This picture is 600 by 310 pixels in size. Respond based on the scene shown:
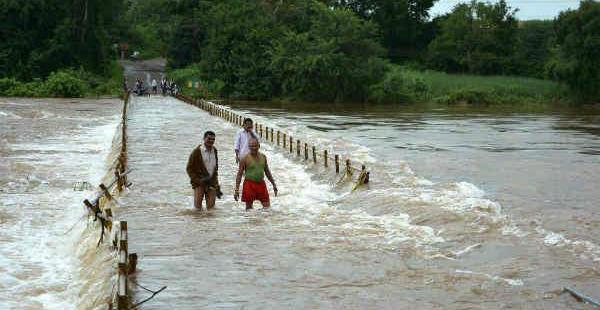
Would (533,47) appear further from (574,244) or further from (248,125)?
(574,244)

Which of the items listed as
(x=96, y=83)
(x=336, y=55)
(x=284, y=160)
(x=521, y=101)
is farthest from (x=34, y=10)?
(x=284, y=160)

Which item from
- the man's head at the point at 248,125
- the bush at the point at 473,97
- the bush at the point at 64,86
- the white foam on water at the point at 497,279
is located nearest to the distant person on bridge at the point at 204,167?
the man's head at the point at 248,125

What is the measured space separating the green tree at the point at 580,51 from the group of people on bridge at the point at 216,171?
162 ft

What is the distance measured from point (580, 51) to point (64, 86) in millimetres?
41283

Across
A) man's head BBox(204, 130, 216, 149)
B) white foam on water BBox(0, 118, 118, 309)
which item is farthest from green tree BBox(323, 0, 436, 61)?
man's head BBox(204, 130, 216, 149)

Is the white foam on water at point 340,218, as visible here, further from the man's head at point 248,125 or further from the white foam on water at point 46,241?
the white foam on water at point 46,241

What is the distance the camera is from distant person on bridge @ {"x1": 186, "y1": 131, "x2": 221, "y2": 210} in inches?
507

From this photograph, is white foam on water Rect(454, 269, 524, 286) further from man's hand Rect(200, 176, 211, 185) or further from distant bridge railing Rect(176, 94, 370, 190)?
distant bridge railing Rect(176, 94, 370, 190)

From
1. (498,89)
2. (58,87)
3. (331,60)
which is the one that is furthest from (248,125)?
(498,89)

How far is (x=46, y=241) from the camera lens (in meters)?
12.2

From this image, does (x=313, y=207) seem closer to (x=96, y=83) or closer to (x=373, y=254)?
(x=373, y=254)

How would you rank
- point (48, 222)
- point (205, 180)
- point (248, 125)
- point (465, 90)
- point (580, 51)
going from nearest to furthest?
point (205, 180), point (48, 222), point (248, 125), point (580, 51), point (465, 90)

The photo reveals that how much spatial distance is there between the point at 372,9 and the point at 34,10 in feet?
120

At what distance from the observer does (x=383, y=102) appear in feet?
214
